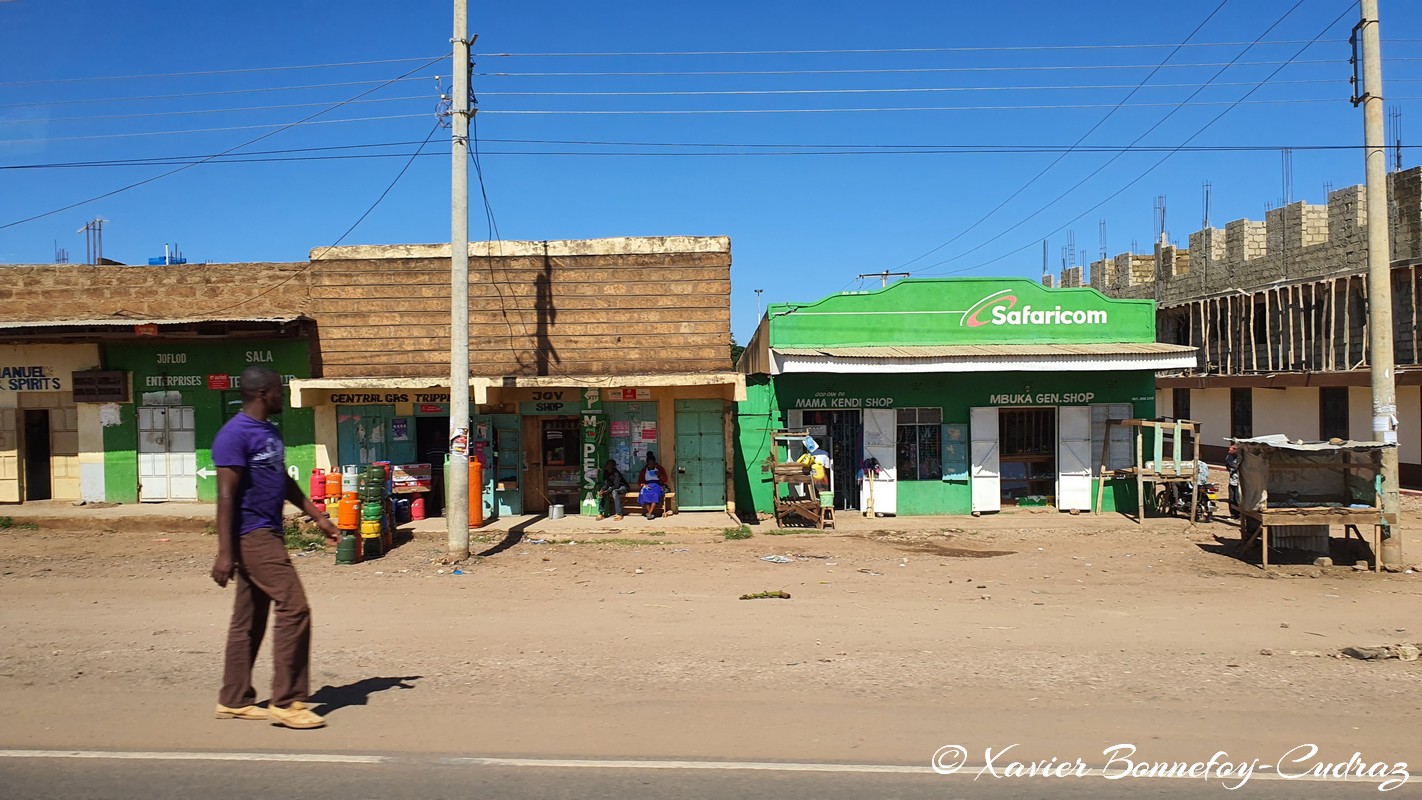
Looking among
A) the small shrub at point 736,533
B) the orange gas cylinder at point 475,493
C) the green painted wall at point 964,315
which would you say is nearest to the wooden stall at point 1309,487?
the green painted wall at point 964,315

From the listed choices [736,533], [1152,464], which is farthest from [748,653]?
[1152,464]

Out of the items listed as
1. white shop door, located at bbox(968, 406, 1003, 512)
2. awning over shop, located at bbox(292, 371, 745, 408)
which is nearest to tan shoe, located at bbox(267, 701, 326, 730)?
awning over shop, located at bbox(292, 371, 745, 408)

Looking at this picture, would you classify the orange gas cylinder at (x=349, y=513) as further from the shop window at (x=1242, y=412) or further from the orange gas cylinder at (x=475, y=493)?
the shop window at (x=1242, y=412)

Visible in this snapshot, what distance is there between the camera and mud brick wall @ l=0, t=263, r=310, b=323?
17.0 meters

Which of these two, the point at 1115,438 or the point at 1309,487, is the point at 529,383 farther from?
the point at 1309,487

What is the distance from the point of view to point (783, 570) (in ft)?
40.1

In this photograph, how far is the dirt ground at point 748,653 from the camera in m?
5.53

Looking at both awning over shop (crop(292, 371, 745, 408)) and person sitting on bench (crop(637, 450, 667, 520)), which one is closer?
awning over shop (crop(292, 371, 745, 408))

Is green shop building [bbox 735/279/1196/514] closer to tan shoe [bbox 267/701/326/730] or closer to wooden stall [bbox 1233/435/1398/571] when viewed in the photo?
wooden stall [bbox 1233/435/1398/571]

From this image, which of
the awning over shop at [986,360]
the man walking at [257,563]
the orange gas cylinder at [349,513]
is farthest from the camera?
the awning over shop at [986,360]

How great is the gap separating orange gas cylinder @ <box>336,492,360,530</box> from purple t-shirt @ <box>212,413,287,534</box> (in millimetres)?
7983

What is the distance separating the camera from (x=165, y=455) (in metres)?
17.5

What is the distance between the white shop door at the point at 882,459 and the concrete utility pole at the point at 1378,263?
778 centimetres

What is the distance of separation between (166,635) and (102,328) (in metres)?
10.5
